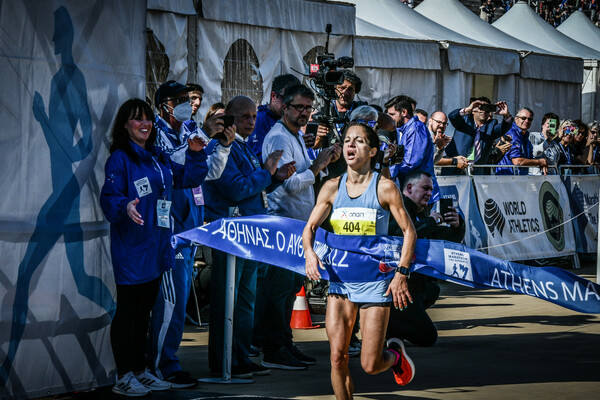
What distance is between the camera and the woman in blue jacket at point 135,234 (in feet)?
20.4

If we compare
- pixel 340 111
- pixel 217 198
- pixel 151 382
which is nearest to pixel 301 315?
pixel 340 111

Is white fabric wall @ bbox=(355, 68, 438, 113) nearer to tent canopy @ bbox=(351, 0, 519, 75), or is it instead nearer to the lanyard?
tent canopy @ bbox=(351, 0, 519, 75)

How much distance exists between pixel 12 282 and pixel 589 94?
22038 millimetres

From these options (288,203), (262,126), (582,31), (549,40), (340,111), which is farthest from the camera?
(582,31)

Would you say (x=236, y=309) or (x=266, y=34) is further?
(x=266, y=34)

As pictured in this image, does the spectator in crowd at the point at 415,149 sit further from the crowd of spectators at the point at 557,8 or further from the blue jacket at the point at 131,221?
the crowd of spectators at the point at 557,8

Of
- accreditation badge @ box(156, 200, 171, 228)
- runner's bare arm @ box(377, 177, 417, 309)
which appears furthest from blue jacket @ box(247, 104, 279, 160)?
runner's bare arm @ box(377, 177, 417, 309)

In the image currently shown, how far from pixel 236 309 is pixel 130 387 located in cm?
116

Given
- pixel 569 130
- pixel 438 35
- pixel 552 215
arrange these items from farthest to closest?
pixel 438 35, pixel 569 130, pixel 552 215

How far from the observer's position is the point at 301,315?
934cm

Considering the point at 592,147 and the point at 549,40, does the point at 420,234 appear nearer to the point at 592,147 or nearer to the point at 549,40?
the point at 592,147

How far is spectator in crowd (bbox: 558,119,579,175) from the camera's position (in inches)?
603

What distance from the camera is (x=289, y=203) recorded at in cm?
770

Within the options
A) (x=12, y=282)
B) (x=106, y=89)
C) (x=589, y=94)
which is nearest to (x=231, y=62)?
(x=106, y=89)
